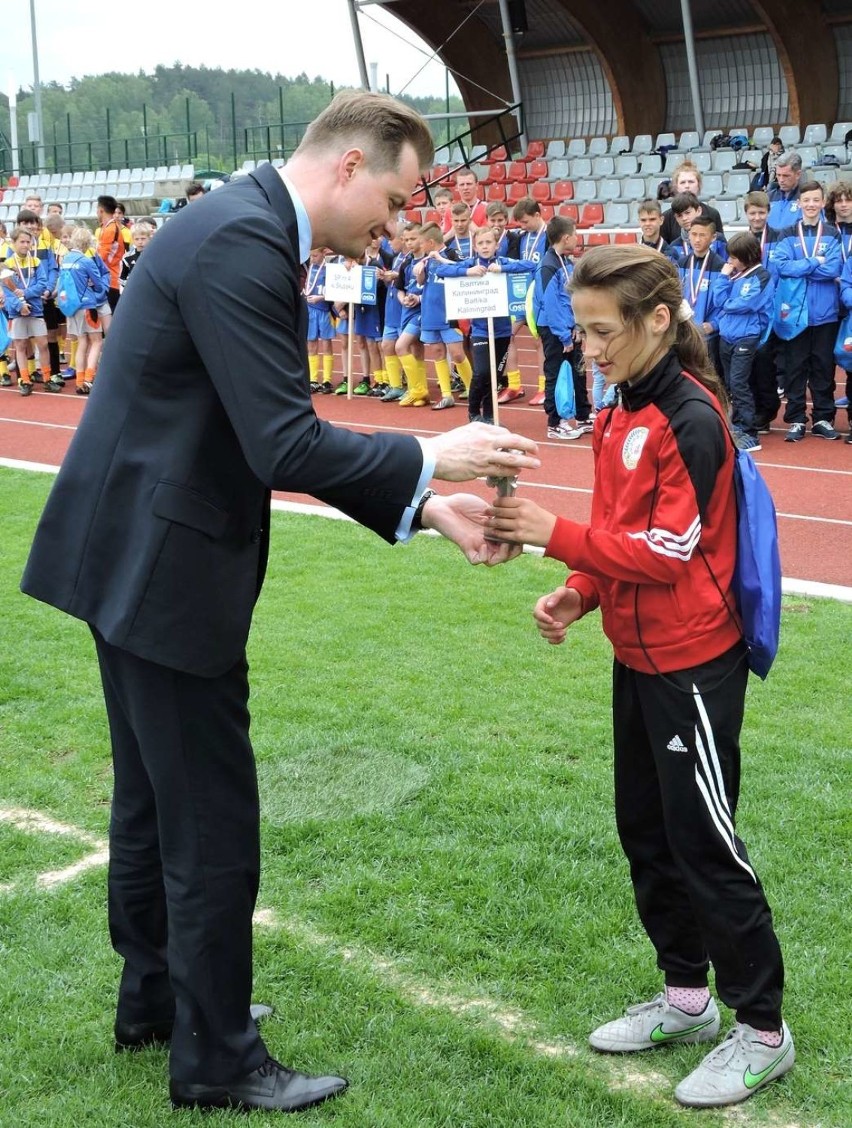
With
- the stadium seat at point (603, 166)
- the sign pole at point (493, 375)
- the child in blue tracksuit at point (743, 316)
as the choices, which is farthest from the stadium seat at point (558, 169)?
the sign pole at point (493, 375)

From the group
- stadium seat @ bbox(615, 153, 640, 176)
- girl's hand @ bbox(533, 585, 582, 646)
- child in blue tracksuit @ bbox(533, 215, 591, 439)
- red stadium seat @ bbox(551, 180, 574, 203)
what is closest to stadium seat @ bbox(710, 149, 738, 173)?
stadium seat @ bbox(615, 153, 640, 176)

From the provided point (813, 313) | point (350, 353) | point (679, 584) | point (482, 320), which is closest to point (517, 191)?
point (350, 353)

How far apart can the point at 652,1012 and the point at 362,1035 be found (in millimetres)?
756

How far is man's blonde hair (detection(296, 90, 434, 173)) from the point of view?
2.67 m

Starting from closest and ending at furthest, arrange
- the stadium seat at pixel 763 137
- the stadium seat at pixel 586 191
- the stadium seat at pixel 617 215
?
the stadium seat at pixel 617 215 → the stadium seat at pixel 586 191 → the stadium seat at pixel 763 137

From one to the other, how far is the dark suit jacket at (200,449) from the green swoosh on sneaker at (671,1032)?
58.2 inches

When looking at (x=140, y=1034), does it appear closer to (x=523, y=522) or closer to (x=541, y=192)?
(x=523, y=522)

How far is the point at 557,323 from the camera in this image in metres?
12.6

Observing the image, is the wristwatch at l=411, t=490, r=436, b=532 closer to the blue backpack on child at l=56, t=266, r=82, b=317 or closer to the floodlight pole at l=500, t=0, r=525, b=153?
the blue backpack on child at l=56, t=266, r=82, b=317

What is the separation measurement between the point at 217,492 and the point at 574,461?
29.7ft

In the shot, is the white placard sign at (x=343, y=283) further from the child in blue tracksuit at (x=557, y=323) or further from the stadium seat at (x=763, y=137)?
the stadium seat at (x=763, y=137)

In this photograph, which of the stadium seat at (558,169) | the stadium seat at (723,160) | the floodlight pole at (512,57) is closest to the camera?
the stadium seat at (723,160)

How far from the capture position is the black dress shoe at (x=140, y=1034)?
128 inches

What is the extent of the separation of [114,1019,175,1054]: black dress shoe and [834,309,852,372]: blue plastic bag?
31.7 feet
